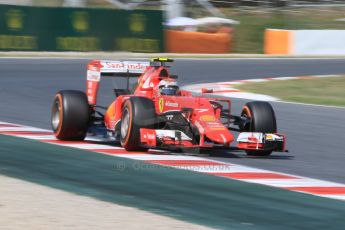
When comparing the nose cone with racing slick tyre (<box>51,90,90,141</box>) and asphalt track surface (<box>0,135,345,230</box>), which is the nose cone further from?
racing slick tyre (<box>51,90,90,141</box>)

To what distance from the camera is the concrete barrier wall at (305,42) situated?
32.4 m

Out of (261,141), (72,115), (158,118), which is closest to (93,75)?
(72,115)

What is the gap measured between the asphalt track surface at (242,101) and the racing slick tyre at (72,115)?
164 centimetres

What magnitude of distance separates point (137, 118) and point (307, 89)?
34.9 ft

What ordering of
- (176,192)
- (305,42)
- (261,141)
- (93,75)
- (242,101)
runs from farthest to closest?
(305,42) < (242,101) < (93,75) < (261,141) < (176,192)

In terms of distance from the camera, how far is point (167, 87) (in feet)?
34.6

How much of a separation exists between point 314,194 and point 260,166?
163 cm

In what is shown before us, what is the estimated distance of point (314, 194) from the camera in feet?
26.3

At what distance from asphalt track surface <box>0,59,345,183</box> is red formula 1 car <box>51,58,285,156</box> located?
0.32 m

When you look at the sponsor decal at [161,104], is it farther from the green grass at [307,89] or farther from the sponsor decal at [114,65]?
the green grass at [307,89]

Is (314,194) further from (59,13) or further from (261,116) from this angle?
(59,13)

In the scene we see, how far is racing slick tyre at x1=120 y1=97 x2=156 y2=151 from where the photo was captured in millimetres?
9828

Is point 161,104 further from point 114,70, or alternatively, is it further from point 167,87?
point 114,70

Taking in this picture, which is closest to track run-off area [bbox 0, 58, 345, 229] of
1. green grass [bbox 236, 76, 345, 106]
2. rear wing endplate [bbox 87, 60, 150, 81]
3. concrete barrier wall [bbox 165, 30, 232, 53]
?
rear wing endplate [bbox 87, 60, 150, 81]
